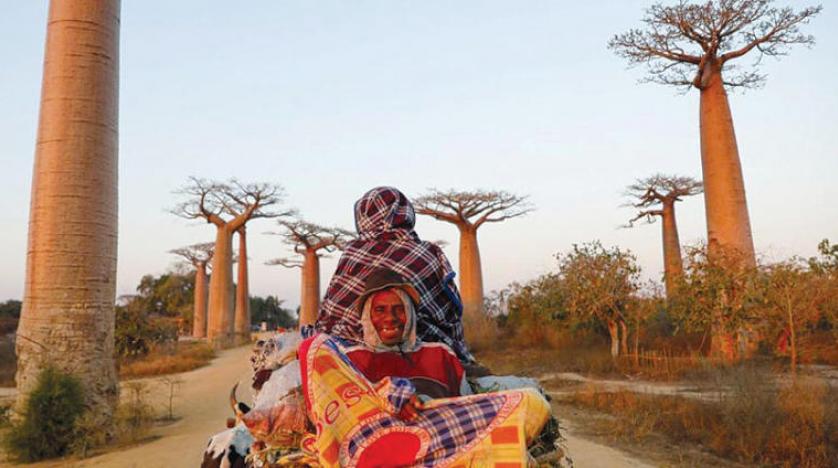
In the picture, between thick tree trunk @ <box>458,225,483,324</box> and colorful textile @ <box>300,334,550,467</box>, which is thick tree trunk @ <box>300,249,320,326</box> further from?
colorful textile @ <box>300,334,550,467</box>

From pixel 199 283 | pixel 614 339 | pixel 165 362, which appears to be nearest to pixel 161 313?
pixel 199 283

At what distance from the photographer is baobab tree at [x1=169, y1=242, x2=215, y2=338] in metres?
31.3

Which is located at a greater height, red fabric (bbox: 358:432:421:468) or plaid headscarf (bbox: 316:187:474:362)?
plaid headscarf (bbox: 316:187:474:362)

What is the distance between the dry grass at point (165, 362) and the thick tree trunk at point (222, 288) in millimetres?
4544

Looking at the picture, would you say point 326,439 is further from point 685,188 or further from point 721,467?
point 685,188

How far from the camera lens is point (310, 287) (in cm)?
3039

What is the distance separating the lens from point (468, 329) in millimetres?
19906

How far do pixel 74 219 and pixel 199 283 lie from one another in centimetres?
2798

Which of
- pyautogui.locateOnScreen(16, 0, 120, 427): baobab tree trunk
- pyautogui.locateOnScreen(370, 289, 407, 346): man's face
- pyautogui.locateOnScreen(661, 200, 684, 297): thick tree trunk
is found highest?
pyautogui.locateOnScreen(661, 200, 684, 297): thick tree trunk

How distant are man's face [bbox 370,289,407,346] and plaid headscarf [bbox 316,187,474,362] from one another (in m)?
0.33

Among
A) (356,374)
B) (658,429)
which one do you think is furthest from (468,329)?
(356,374)

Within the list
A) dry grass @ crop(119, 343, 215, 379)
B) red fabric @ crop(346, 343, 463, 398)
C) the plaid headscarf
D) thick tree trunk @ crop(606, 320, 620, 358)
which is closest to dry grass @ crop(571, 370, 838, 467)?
the plaid headscarf

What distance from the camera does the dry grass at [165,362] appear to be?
13.4 meters

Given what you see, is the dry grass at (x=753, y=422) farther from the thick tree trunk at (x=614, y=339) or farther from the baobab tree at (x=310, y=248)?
the baobab tree at (x=310, y=248)
